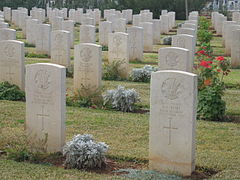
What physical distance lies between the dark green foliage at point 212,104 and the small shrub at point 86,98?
7.16ft

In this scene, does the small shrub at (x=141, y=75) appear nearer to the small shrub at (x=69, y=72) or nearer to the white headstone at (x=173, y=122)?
the small shrub at (x=69, y=72)

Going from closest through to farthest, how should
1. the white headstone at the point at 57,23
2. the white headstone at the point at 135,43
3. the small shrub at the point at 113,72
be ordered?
the small shrub at the point at 113,72, the white headstone at the point at 135,43, the white headstone at the point at 57,23

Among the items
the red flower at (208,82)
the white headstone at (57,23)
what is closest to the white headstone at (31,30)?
the white headstone at (57,23)

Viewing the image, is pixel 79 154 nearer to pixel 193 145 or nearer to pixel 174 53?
pixel 193 145

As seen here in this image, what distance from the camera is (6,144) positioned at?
937cm

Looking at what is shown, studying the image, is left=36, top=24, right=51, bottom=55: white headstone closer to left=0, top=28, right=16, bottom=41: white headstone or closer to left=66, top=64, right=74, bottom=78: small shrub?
left=0, top=28, right=16, bottom=41: white headstone

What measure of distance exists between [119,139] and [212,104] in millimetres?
2593

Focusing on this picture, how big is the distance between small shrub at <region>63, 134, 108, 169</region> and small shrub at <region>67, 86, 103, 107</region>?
178 inches

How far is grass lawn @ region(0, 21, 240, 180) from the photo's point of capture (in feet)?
26.7

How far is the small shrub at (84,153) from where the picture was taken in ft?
27.1

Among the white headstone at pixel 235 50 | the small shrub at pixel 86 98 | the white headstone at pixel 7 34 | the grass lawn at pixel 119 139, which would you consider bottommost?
the grass lawn at pixel 119 139

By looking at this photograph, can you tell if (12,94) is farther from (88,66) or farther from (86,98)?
(88,66)

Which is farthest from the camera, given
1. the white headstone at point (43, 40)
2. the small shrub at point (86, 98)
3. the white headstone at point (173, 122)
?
the white headstone at point (43, 40)

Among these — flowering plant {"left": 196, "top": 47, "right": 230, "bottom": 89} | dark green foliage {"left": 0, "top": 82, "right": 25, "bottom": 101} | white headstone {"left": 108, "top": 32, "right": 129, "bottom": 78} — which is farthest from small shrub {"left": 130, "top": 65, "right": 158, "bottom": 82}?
dark green foliage {"left": 0, "top": 82, "right": 25, "bottom": 101}
